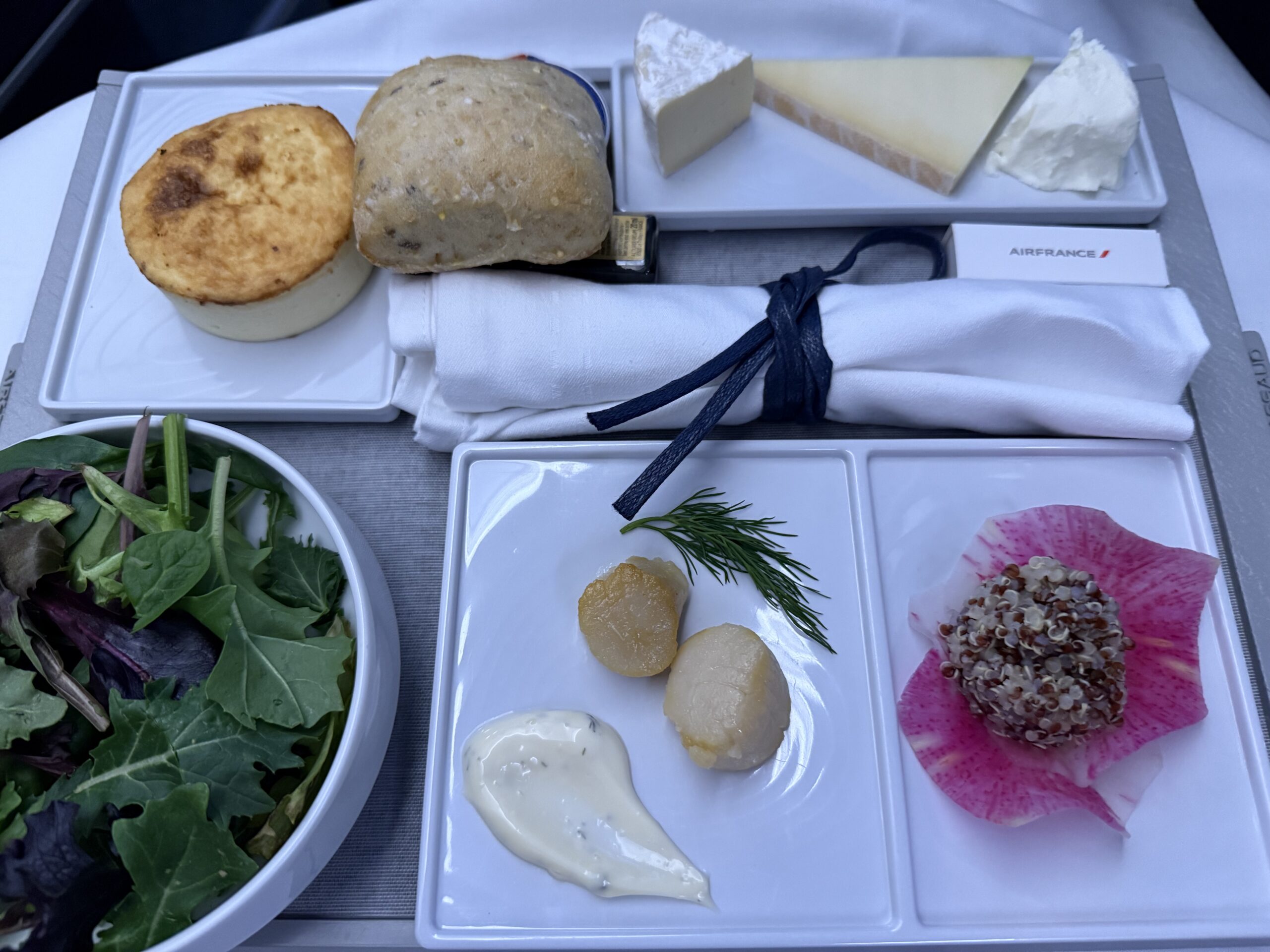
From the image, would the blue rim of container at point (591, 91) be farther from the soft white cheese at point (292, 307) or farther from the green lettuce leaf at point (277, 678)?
the green lettuce leaf at point (277, 678)

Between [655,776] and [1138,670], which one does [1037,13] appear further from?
[655,776]

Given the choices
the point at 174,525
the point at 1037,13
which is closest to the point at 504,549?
the point at 174,525

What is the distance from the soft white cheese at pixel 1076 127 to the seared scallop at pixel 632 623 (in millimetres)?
691

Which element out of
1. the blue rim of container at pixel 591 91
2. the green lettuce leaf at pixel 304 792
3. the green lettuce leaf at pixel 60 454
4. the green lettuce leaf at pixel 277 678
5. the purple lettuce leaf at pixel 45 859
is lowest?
the purple lettuce leaf at pixel 45 859

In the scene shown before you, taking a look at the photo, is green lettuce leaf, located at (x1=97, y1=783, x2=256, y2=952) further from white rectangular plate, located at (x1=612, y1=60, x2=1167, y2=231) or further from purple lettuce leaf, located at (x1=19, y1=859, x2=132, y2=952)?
white rectangular plate, located at (x1=612, y1=60, x2=1167, y2=231)

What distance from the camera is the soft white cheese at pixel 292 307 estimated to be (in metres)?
0.96

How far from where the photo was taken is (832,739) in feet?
2.68

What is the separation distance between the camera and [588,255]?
969 mm

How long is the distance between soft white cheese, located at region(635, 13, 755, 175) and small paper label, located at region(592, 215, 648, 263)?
0.11 m

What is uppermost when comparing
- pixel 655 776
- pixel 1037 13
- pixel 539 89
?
pixel 1037 13

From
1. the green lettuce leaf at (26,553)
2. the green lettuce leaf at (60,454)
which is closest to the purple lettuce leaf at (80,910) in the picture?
the green lettuce leaf at (26,553)

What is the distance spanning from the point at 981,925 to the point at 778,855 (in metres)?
0.18

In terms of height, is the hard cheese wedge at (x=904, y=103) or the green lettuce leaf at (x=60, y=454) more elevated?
the hard cheese wedge at (x=904, y=103)

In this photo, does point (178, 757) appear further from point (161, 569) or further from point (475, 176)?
point (475, 176)
